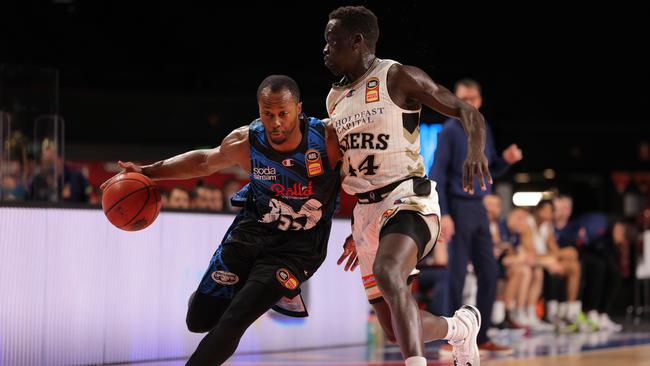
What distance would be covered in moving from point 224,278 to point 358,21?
1381mm

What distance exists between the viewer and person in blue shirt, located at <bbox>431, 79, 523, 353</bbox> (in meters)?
7.09

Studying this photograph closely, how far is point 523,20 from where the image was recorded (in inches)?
715

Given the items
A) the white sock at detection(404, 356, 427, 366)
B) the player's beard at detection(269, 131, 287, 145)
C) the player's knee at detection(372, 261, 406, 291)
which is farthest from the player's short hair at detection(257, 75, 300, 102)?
the white sock at detection(404, 356, 427, 366)

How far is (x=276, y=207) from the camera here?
4586 millimetres

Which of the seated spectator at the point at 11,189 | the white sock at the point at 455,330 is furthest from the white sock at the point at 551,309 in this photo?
the white sock at the point at 455,330

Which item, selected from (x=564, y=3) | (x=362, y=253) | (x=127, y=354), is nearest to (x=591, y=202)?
(x=564, y=3)

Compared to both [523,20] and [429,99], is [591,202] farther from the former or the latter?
[429,99]

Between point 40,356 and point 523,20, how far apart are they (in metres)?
13.9

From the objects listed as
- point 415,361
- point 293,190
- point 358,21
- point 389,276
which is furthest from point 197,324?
point 358,21

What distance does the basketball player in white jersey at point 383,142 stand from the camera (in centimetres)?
434

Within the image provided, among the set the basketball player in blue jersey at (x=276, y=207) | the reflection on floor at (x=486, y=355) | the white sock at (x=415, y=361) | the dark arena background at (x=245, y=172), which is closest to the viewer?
the white sock at (x=415, y=361)

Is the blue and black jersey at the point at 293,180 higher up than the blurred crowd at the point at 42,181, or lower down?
lower down

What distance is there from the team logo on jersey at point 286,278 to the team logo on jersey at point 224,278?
0.24 m

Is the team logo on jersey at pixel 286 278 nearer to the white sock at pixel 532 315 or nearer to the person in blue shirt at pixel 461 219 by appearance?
the person in blue shirt at pixel 461 219
